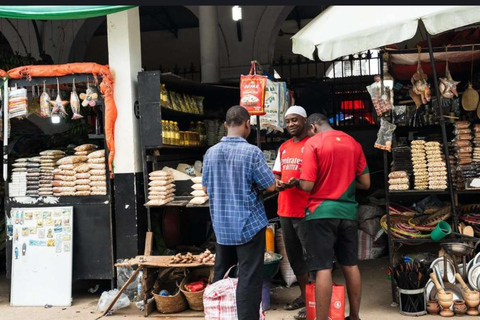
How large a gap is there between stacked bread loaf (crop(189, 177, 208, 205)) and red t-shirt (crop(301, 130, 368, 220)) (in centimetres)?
171

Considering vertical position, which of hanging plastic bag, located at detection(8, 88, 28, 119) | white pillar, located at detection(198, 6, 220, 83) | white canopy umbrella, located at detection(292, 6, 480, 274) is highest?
white pillar, located at detection(198, 6, 220, 83)

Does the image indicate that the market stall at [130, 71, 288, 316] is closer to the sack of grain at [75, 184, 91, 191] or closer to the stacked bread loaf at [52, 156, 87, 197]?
the sack of grain at [75, 184, 91, 191]

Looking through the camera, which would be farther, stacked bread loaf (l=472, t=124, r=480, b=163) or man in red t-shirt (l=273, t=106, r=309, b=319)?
stacked bread loaf (l=472, t=124, r=480, b=163)

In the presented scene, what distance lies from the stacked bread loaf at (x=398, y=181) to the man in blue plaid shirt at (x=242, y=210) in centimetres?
201

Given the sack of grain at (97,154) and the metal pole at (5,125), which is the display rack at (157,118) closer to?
the sack of grain at (97,154)

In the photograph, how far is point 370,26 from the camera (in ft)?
16.8

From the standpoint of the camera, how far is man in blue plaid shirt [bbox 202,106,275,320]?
433cm

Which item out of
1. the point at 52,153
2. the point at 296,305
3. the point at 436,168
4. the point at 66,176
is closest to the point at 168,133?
the point at 66,176

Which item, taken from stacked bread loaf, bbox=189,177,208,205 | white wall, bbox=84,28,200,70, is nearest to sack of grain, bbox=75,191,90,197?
stacked bread loaf, bbox=189,177,208,205

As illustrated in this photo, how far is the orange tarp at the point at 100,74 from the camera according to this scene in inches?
250

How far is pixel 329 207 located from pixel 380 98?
1732 millimetres

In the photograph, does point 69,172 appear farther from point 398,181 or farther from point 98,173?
point 398,181

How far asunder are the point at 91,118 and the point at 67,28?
16.9ft

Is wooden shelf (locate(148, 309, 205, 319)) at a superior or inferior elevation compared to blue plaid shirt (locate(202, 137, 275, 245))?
inferior
